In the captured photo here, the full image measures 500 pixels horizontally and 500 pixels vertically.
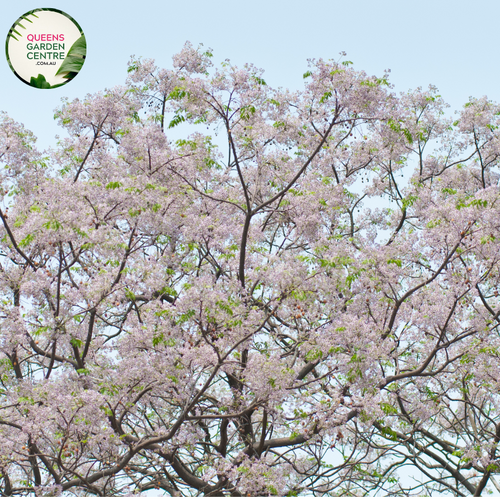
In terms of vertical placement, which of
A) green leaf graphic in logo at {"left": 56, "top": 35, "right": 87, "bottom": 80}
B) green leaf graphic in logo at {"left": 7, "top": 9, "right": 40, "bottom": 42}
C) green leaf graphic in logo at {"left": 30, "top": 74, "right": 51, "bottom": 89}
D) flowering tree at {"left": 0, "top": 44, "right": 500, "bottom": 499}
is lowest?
flowering tree at {"left": 0, "top": 44, "right": 500, "bottom": 499}

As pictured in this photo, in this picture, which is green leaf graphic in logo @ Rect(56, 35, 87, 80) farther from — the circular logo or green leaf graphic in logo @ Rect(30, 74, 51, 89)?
green leaf graphic in logo @ Rect(30, 74, 51, 89)

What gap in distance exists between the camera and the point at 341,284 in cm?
1055

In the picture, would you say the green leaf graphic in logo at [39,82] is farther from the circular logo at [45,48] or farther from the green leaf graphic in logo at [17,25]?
the green leaf graphic in logo at [17,25]

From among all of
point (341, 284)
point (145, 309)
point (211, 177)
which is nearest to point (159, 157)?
point (211, 177)

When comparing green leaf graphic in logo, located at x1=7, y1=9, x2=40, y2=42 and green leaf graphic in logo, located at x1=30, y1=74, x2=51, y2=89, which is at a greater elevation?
green leaf graphic in logo, located at x1=7, y1=9, x2=40, y2=42

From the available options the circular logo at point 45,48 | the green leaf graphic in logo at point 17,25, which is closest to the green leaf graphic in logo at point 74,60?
the circular logo at point 45,48

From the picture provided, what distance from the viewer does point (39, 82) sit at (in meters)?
11.6

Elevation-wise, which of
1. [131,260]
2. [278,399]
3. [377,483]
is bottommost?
[377,483]

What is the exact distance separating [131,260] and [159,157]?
2.01 metres

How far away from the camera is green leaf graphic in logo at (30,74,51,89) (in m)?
11.5

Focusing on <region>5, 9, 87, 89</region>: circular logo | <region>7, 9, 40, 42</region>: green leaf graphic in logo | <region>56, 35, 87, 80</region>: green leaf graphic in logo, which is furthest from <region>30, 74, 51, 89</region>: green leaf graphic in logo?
<region>7, 9, 40, 42</region>: green leaf graphic in logo

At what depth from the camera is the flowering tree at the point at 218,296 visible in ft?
30.5

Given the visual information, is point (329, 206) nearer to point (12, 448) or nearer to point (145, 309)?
point (145, 309)

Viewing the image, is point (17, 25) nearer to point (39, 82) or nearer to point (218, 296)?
point (39, 82)
